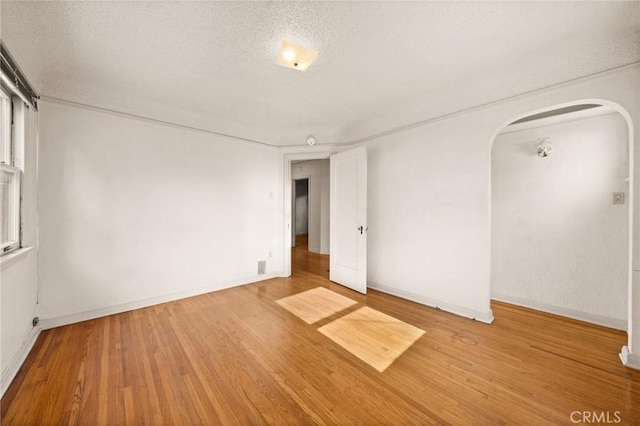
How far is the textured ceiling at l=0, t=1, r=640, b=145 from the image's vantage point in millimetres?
1670

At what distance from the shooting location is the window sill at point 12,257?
5.58ft

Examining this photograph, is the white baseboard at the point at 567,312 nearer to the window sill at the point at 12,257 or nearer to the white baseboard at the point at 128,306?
the white baseboard at the point at 128,306

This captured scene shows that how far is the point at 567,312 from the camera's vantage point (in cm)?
282

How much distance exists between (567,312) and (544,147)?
203 cm

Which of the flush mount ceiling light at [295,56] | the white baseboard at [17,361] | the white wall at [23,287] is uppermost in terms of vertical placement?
the flush mount ceiling light at [295,56]

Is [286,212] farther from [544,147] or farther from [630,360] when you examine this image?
[630,360]

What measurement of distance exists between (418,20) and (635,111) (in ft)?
6.52

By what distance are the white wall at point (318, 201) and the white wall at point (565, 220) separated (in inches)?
157


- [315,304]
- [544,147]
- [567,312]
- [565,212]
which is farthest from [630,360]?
[315,304]

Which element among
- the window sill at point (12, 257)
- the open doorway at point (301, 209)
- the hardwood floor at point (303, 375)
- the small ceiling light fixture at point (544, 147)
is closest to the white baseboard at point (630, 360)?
the hardwood floor at point (303, 375)

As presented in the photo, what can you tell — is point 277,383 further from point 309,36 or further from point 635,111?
point 635,111

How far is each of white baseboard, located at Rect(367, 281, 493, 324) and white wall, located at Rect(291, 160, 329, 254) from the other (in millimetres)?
2951

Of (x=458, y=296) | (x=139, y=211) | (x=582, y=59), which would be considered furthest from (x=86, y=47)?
(x=458, y=296)

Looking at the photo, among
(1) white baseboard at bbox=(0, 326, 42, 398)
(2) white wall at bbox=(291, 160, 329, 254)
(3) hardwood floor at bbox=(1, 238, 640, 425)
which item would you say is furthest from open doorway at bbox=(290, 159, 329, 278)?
(1) white baseboard at bbox=(0, 326, 42, 398)
